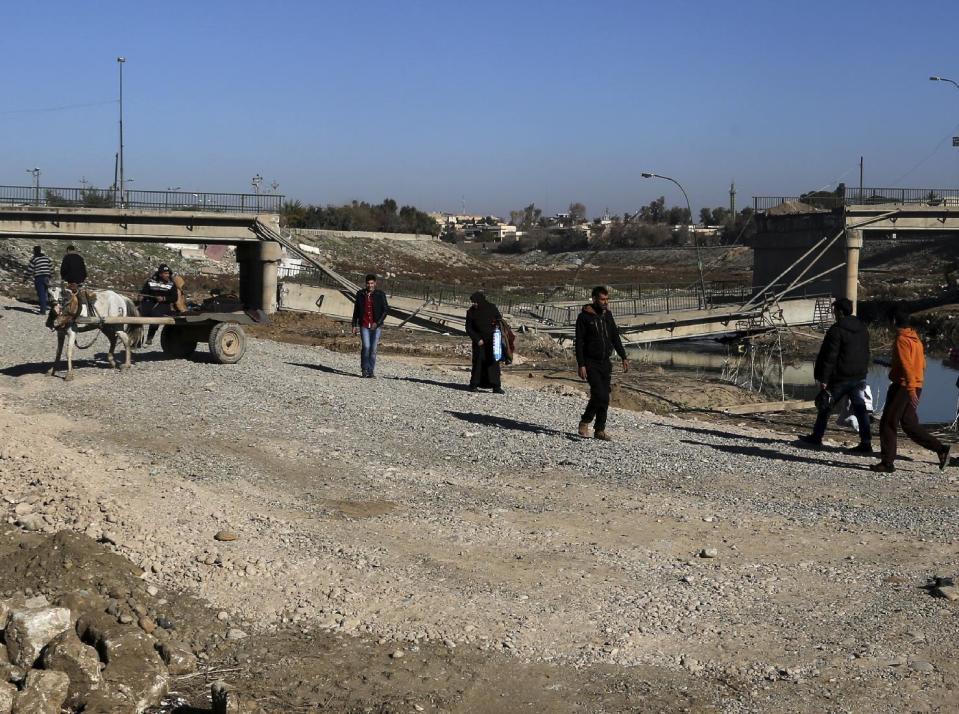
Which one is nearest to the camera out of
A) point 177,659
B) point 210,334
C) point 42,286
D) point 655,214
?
point 177,659

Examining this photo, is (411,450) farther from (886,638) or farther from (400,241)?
(400,241)

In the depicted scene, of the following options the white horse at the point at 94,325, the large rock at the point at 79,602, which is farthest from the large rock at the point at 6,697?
the white horse at the point at 94,325

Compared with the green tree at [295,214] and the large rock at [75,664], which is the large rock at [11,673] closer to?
the large rock at [75,664]

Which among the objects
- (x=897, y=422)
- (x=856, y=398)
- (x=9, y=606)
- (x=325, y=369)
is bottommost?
(x=9, y=606)

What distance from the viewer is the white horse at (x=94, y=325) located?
17562 mm

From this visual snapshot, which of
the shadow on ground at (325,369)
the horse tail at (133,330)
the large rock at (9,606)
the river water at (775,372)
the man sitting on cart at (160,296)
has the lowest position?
the river water at (775,372)

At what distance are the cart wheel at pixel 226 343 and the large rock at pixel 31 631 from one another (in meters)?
12.3

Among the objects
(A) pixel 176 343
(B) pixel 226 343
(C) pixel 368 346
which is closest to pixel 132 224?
(A) pixel 176 343

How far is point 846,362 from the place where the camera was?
47.6 ft

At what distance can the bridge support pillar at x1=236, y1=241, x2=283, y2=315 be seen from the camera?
40.8 m

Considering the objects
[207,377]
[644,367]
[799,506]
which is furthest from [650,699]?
[644,367]

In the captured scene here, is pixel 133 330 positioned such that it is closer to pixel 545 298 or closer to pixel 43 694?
pixel 43 694

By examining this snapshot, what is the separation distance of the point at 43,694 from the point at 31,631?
721 mm

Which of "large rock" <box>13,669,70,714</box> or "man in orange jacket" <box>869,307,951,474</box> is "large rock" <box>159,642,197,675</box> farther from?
"man in orange jacket" <box>869,307,951,474</box>
